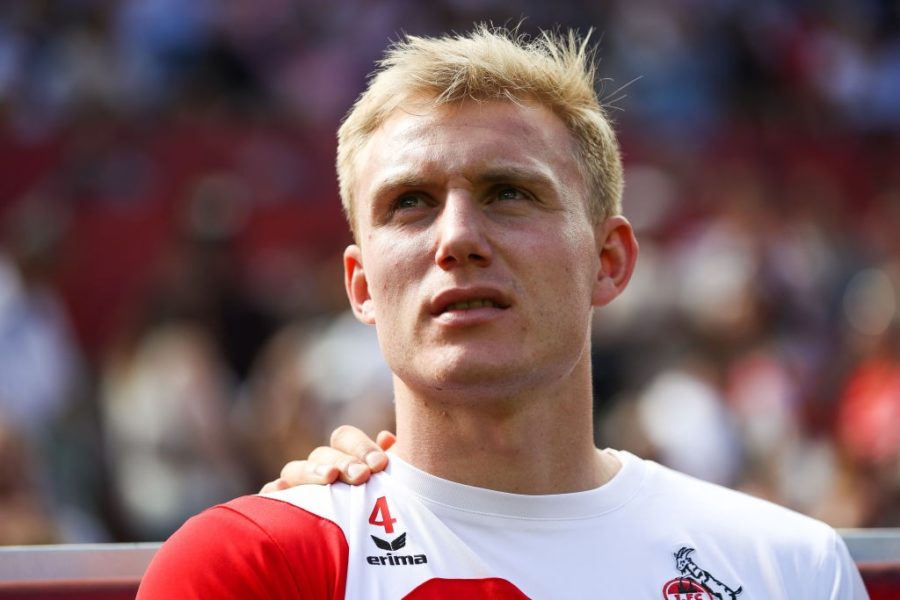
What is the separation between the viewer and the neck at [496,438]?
2.91m

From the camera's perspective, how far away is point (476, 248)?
2826 mm

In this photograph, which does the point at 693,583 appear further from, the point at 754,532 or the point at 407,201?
the point at 407,201

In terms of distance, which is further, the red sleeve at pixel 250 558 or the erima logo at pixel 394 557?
the erima logo at pixel 394 557

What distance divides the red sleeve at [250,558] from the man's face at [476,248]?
16.1 inches

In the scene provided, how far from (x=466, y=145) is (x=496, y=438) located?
0.63 meters

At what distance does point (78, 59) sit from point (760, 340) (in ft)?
17.4

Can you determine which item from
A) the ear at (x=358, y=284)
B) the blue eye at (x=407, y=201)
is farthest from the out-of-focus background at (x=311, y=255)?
the blue eye at (x=407, y=201)

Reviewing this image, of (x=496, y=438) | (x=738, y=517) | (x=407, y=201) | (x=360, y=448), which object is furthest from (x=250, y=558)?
(x=738, y=517)

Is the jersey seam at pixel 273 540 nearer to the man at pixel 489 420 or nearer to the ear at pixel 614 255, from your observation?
the man at pixel 489 420

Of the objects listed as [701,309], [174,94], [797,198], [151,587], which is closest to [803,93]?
[797,198]

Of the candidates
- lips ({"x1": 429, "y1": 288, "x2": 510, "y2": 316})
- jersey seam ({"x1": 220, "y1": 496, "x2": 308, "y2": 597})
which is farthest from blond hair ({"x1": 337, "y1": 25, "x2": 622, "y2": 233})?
jersey seam ({"x1": 220, "y1": 496, "x2": 308, "y2": 597})

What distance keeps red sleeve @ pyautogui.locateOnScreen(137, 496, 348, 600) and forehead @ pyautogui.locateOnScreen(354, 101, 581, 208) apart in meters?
0.76

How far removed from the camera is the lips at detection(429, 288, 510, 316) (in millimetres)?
2816

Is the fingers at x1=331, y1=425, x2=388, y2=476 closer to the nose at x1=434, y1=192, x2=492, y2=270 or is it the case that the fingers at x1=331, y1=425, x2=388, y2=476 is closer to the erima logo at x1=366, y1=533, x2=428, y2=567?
the erima logo at x1=366, y1=533, x2=428, y2=567
